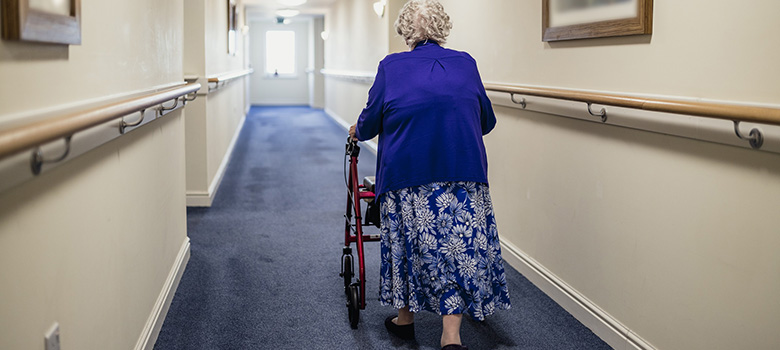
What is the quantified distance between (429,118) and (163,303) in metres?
1.58

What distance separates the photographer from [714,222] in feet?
7.56

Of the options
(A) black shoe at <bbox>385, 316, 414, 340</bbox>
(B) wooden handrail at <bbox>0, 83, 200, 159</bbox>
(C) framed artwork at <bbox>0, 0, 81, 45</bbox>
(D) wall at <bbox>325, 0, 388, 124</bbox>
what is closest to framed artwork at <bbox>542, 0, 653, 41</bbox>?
(A) black shoe at <bbox>385, 316, 414, 340</bbox>

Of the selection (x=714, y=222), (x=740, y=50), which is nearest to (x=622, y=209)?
(x=714, y=222)

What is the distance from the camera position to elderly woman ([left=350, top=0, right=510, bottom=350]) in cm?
276

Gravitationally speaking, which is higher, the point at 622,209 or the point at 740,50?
the point at 740,50

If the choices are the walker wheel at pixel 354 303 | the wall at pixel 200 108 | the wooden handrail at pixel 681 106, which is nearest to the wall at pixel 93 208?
the walker wheel at pixel 354 303

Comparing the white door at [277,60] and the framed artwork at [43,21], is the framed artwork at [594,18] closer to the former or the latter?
the framed artwork at [43,21]

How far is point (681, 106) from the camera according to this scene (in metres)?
2.25

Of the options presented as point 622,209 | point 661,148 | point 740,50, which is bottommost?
point 622,209

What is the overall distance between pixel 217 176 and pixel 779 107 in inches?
222

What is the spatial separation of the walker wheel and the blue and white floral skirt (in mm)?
282

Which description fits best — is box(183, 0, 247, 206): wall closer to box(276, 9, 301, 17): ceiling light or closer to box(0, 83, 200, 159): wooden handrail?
box(0, 83, 200, 159): wooden handrail

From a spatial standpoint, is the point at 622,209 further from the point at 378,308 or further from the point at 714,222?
the point at 378,308

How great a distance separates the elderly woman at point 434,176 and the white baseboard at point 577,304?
1.84ft
